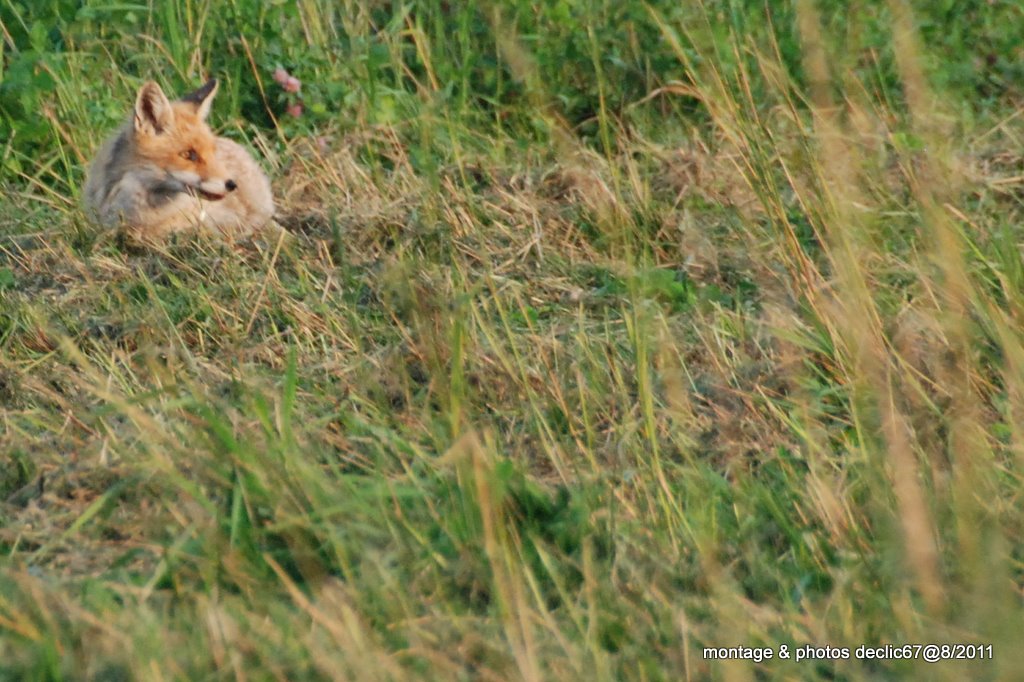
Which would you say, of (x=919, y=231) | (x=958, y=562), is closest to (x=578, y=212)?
(x=919, y=231)

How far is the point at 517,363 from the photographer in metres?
3.60

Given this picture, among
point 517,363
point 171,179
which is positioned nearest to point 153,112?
point 171,179

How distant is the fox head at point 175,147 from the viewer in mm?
5191

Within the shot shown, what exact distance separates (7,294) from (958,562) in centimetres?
315

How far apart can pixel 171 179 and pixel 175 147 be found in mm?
128

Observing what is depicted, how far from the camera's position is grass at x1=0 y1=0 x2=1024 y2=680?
8.55 feet

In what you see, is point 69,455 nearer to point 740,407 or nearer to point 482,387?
point 482,387

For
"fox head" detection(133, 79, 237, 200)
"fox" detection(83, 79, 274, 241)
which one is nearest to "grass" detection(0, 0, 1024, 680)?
"fox" detection(83, 79, 274, 241)

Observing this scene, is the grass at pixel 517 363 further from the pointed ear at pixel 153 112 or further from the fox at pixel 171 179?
the pointed ear at pixel 153 112

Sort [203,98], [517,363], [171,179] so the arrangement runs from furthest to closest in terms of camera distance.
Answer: [203,98], [171,179], [517,363]

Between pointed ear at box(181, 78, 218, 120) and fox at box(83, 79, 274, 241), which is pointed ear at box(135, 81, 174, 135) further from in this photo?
pointed ear at box(181, 78, 218, 120)

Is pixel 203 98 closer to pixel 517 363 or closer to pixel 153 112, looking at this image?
pixel 153 112

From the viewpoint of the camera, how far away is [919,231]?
432cm

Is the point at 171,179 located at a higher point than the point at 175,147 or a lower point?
lower
